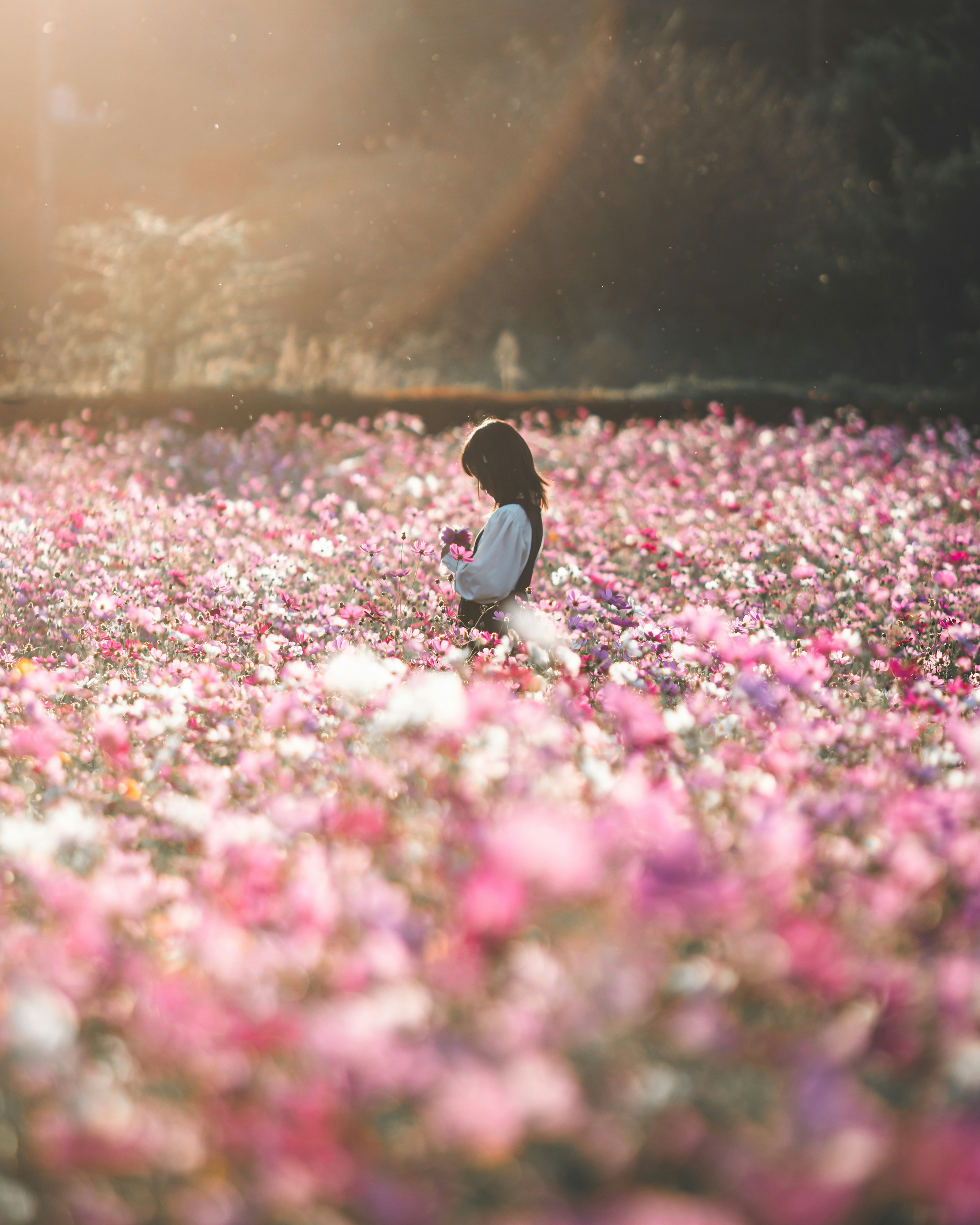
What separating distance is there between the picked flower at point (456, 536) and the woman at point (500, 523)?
1.55 feet

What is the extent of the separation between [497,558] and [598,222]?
22.3 m

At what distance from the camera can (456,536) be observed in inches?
157

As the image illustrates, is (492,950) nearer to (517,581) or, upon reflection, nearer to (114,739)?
(114,739)

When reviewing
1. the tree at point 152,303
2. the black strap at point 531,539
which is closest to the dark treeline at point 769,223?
the tree at point 152,303

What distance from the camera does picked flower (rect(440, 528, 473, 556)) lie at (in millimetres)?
3951

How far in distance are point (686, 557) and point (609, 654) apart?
2.28 meters

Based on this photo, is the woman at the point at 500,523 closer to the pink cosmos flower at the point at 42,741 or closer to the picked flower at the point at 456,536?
the picked flower at the point at 456,536

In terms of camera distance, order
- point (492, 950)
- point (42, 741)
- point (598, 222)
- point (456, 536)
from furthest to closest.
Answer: point (598, 222), point (456, 536), point (42, 741), point (492, 950)

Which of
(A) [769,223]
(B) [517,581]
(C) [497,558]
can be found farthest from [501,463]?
(A) [769,223]

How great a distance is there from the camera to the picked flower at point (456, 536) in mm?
3951

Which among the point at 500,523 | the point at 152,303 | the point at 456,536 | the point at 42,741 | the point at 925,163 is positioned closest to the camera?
the point at 42,741

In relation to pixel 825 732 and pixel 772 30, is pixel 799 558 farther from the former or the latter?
pixel 772 30

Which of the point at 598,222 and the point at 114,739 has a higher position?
the point at 598,222

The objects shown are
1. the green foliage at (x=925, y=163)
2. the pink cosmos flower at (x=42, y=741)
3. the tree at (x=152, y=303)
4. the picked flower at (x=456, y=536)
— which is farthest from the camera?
the green foliage at (x=925, y=163)
